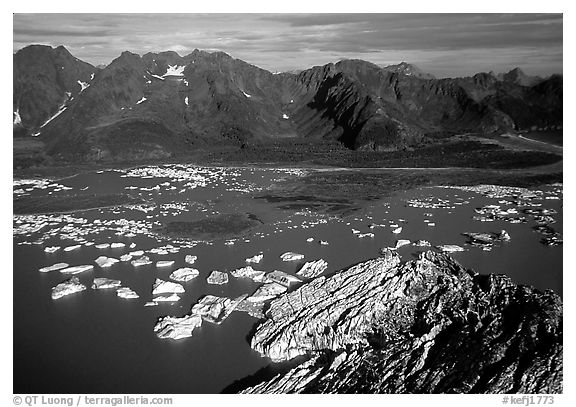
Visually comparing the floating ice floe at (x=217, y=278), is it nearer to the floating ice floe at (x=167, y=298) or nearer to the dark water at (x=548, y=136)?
the floating ice floe at (x=167, y=298)

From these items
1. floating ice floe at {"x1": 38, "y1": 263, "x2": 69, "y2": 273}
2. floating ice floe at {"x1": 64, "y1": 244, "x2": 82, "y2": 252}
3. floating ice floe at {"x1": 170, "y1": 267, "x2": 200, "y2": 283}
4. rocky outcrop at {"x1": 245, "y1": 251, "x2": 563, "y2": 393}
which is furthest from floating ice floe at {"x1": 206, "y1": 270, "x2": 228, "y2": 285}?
floating ice floe at {"x1": 64, "y1": 244, "x2": 82, "y2": 252}

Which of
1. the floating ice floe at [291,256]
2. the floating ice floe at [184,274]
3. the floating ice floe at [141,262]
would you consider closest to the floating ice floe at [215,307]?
the floating ice floe at [184,274]

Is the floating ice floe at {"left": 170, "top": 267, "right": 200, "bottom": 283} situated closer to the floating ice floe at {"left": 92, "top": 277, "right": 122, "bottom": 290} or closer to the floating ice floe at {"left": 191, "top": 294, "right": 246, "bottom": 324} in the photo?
the floating ice floe at {"left": 191, "top": 294, "right": 246, "bottom": 324}

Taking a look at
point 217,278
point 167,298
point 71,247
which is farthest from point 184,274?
point 71,247

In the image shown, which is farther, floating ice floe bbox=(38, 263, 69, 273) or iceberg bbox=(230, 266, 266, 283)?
floating ice floe bbox=(38, 263, 69, 273)

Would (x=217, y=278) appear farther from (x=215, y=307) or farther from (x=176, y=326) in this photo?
(x=176, y=326)

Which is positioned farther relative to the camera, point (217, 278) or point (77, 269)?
point (77, 269)
